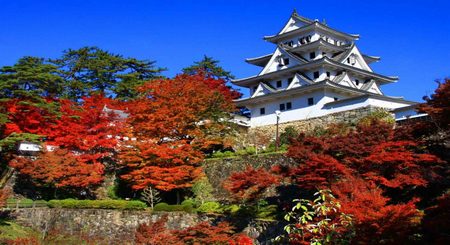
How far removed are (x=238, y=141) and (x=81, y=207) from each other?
13347 mm

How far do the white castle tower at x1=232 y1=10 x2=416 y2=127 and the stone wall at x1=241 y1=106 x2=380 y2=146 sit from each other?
0.39m

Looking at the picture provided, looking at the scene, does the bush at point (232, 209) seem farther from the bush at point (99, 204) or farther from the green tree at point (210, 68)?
the green tree at point (210, 68)

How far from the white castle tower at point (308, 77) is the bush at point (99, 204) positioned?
46.7ft

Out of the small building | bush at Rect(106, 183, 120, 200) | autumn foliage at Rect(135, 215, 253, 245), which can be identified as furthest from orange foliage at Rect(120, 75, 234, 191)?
autumn foliage at Rect(135, 215, 253, 245)

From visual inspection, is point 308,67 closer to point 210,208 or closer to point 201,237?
point 210,208

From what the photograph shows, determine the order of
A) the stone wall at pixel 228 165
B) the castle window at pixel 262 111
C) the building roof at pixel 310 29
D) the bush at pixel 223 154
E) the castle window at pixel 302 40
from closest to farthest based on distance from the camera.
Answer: the stone wall at pixel 228 165 < the bush at pixel 223 154 < the castle window at pixel 262 111 < the building roof at pixel 310 29 < the castle window at pixel 302 40

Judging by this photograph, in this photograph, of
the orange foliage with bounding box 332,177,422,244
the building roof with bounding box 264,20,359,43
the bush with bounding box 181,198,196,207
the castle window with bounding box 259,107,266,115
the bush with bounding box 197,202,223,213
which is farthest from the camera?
the building roof with bounding box 264,20,359,43

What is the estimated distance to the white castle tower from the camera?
107ft

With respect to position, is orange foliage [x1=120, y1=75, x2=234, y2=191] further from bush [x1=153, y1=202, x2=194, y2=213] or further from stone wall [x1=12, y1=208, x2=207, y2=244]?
stone wall [x1=12, y1=208, x2=207, y2=244]

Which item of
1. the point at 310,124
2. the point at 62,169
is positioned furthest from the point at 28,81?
the point at 310,124

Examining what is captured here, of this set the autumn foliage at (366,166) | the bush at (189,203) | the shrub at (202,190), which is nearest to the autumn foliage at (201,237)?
the autumn foliage at (366,166)

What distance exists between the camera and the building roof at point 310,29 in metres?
38.6

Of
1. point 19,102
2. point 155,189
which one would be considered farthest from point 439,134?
point 19,102

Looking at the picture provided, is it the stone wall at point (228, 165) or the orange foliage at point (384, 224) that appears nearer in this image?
the orange foliage at point (384, 224)
